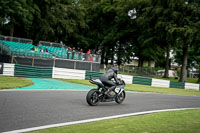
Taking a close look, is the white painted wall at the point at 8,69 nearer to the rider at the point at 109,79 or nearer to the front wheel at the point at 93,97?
the rider at the point at 109,79

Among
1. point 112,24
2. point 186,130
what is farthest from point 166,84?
point 112,24

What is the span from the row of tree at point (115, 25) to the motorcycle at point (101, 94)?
19377 millimetres

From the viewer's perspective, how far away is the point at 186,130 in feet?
19.0

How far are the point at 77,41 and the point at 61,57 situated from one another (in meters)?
23.4

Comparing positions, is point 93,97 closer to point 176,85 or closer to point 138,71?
point 176,85

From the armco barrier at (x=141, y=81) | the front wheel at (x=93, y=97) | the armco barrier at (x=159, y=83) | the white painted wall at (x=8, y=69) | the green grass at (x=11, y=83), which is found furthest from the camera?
the armco barrier at (x=159, y=83)

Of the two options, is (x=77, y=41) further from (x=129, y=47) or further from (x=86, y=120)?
(x=86, y=120)

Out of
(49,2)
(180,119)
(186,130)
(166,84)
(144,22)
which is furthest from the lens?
(49,2)

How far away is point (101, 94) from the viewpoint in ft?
31.1

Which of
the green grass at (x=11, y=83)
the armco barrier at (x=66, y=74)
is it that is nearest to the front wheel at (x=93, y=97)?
the green grass at (x=11, y=83)

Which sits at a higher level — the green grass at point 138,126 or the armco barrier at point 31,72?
the armco barrier at point 31,72

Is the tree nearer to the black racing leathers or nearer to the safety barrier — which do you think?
the safety barrier

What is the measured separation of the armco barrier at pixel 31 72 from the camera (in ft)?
63.4

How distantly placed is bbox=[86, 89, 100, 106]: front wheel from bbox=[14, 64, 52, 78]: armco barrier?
11690 millimetres
